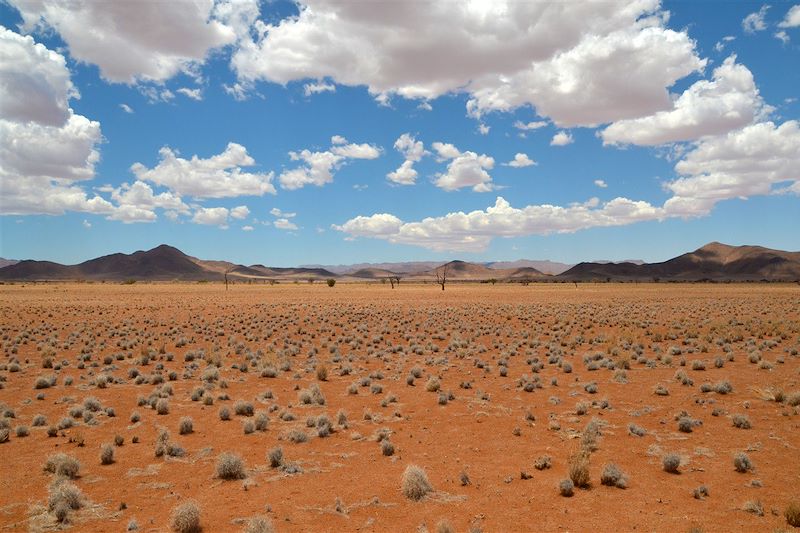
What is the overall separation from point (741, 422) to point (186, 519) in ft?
44.8

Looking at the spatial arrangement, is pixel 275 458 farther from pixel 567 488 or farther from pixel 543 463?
pixel 567 488

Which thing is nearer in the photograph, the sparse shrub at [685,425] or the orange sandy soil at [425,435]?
the orange sandy soil at [425,435]

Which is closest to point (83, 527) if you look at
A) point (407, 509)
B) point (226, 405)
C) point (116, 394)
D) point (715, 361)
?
point (407, 509)

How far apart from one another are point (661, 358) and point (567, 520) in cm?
1741

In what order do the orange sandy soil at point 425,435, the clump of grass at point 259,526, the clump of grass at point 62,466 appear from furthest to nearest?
the clump of grass at point 62,466, the orange sandy soil at point 425,435, the clump of grass at point 259,526

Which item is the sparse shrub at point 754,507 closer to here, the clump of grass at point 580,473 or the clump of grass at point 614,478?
the clump of grass at point 614,478

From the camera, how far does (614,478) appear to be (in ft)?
33.5

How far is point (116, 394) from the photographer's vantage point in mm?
18078

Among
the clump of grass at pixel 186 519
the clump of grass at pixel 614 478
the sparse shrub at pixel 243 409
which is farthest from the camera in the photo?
the sparse shrub at pixel 243 409

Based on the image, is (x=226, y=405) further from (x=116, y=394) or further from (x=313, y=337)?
(x=313, y=337)

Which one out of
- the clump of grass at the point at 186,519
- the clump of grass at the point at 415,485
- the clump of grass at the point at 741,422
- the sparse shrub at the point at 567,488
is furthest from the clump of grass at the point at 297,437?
the clump of grass at the point at 741,422

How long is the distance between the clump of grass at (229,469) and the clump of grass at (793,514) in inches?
395

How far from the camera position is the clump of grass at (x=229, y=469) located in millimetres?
10859

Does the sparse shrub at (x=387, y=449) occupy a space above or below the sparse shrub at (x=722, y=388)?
below
